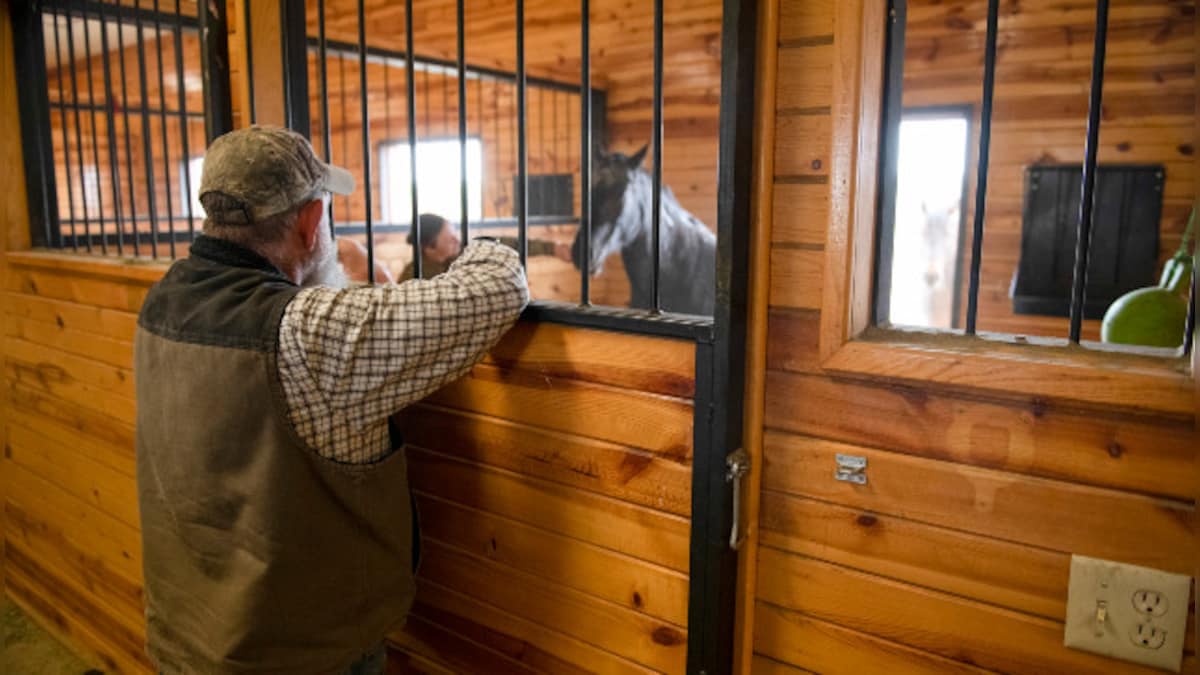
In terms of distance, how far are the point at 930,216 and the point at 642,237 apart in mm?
1792

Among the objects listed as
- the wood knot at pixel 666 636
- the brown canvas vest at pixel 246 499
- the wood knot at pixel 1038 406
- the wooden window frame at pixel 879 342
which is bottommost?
the wood knot at pixel 666 636

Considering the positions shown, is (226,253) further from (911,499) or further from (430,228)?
(430,228)

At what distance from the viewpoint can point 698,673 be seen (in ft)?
3.81

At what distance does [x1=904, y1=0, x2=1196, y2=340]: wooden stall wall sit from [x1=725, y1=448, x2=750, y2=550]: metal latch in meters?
3.06

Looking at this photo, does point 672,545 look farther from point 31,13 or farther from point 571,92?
point 571,92

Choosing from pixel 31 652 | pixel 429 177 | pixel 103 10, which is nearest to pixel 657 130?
pixel 103 10

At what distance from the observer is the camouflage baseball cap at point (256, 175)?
124 cm

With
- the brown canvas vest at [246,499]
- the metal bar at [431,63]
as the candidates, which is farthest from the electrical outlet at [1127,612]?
the metal bar at [431,63]

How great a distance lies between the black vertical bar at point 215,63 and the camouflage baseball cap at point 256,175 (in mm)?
554

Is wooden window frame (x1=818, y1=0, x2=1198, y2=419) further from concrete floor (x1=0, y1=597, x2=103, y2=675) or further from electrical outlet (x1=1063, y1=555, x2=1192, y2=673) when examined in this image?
concrete floor (x1=0, y1=597, x2=103, y2=675)

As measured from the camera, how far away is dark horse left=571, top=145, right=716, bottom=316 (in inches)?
132

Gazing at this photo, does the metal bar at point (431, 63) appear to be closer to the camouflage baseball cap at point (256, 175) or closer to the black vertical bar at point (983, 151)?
the camouflage baseball cap at point (256, 175)

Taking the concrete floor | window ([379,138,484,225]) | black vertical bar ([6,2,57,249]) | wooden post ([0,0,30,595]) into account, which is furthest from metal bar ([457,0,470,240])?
window ([379,138,484,225])

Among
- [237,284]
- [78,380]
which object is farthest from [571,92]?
[237,284]
